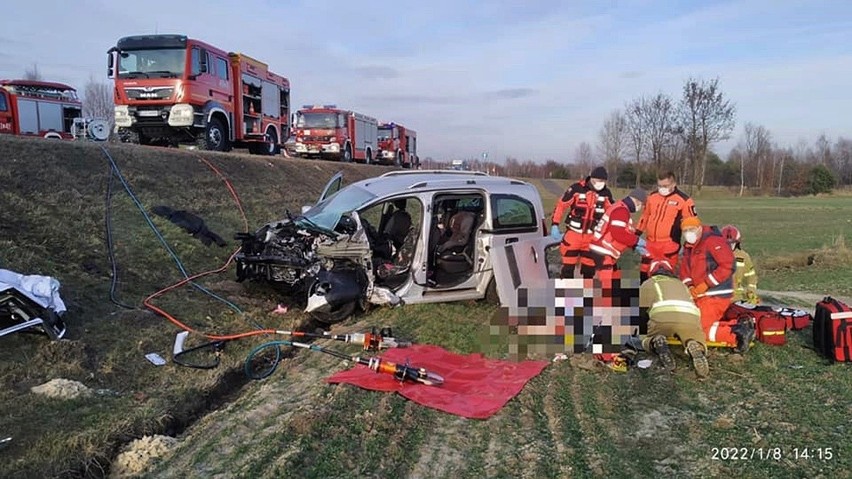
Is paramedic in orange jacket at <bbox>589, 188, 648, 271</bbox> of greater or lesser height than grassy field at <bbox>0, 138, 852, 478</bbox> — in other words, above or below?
above

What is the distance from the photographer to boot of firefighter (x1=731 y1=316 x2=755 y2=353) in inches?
208

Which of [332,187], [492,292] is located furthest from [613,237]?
[332,187]

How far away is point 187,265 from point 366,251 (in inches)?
119

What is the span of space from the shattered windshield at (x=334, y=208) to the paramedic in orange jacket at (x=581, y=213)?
2350mm

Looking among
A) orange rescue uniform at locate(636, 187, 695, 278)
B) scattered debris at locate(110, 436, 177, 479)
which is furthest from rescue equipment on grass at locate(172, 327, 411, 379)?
orange rescue uniform at locate(636, 187, 695, 278)

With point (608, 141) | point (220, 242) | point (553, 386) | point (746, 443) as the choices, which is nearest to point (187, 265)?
point (220, 242)

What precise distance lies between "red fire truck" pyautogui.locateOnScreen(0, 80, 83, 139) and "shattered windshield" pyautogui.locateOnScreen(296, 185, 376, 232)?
600 inches

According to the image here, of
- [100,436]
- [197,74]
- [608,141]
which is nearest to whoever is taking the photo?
[100,436]

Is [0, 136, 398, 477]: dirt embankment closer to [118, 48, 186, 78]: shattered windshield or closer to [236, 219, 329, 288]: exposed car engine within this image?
[236, 219, 329, 288]: exposed car engine

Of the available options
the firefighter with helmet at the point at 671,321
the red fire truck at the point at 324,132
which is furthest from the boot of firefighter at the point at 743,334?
the red fire truck at the point at 324,132

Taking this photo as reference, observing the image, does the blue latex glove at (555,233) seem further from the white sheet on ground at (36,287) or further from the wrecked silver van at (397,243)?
the white sheet on ground at (36,287)

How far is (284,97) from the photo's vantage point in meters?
20.7

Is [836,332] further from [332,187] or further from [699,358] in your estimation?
[332,187]

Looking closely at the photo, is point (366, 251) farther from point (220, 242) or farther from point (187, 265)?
point (220, 242)
